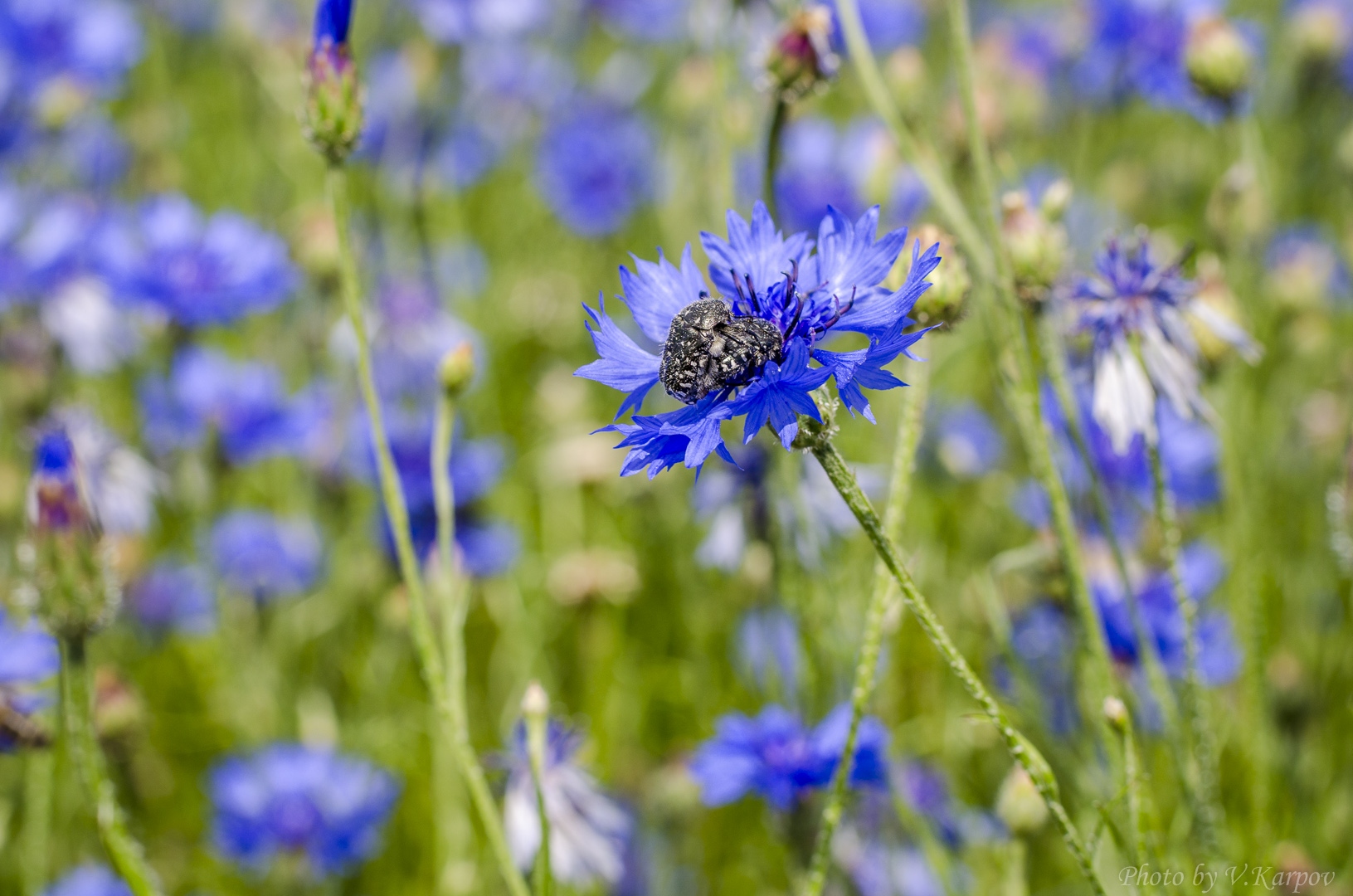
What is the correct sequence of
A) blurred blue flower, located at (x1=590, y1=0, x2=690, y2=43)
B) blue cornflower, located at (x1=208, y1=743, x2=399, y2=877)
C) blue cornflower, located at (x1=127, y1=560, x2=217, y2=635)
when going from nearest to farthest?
blue cornflower, located at (x1=208, y1=743, x2=399, y2=877) → blue cornflower, located at (x1=127, y1=560, x2=217, y2=635) → blurred blue flower, located at (x1=590, y1=0, x2=690, y2=43)

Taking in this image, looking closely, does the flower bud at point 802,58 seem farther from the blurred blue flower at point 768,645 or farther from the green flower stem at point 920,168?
the blurred blue flower at point 768,645

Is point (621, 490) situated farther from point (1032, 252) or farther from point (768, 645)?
point (1032, 252)

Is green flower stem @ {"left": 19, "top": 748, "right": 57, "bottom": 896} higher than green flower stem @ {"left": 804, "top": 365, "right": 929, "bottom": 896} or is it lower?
higher

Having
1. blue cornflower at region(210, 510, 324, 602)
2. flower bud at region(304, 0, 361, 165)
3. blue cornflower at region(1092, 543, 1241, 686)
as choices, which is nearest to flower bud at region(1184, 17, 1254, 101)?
blue cornflower at region(1092, 543, 1241, 686)

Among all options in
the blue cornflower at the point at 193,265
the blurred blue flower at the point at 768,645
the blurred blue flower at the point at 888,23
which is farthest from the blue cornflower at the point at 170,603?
the blurred blue flower at the point at 888,23

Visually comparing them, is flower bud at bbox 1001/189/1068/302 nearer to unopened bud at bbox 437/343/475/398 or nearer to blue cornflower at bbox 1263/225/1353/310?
unopened bud at bbox 437/343/475/398

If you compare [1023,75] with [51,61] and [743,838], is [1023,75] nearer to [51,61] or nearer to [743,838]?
[743,838]
